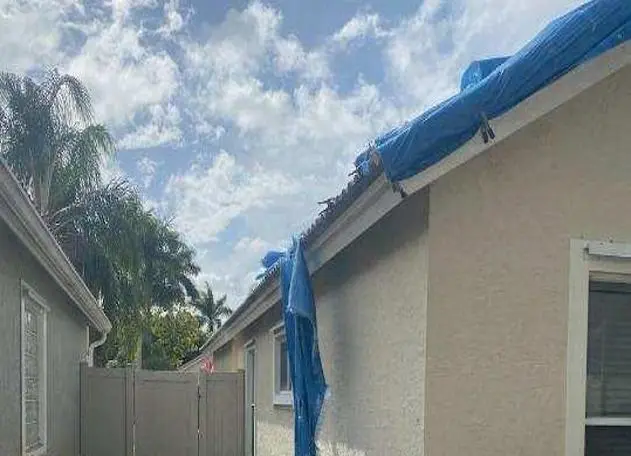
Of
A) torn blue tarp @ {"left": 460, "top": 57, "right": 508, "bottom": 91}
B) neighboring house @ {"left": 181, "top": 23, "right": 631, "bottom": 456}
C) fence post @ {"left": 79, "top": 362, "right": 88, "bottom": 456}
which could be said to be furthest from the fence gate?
torn blue tarp @ {"left": 460, "top": 57, "right": 508, "bottom": 91}

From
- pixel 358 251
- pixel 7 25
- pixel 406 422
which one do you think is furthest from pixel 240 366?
pixel 406 422

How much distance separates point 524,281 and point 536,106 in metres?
0.98

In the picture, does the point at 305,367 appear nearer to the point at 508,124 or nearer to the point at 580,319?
the point at 580,319

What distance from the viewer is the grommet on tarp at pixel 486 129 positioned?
3758 mm

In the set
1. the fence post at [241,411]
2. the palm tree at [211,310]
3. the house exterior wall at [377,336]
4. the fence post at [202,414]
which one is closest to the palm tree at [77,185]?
the fence post at [202,414]

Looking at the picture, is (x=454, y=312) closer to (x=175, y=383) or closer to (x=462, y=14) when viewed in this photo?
(x=462, y=14)

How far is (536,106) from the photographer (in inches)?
158

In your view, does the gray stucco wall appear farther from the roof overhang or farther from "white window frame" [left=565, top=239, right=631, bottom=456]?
"white window frame" [left=565, top=239, right=631, bottom=456]

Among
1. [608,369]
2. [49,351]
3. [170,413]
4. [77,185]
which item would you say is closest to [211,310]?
[77,185]

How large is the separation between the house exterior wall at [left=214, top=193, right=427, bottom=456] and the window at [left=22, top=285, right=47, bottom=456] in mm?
3520

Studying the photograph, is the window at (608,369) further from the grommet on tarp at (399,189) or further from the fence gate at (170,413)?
the fence gate at (170,413)

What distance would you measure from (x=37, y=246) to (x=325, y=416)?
3201 millimetres

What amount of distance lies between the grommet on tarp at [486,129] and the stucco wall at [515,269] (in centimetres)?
25

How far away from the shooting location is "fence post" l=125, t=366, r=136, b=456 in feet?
46.6
